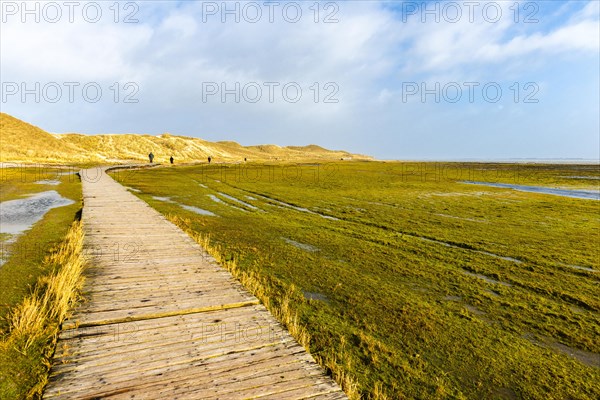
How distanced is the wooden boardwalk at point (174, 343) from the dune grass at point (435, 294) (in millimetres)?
861

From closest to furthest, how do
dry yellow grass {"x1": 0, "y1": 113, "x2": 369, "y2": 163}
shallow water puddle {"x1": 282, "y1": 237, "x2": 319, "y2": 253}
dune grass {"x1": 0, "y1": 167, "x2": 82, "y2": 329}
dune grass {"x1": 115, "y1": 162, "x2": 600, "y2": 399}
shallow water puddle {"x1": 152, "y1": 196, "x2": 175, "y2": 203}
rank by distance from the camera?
dune grass {"x1": 115, "y1": 162, "x2": 600, "y2": 399} → dune grass {"x1": 0, "y1": 167, "x2": 82, "y2": 329} → shallow water puddle {"x1": 282, "y1": 237, "x2": 319, "y2": 253} → shallow water puddle {"x1": 152, "y1": 196, "x2": 175, "y2": 203} → dry yellow grass {"x1": 0, "y1": 113, "x2": 369, "y2": 163}

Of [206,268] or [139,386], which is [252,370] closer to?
[139,386]


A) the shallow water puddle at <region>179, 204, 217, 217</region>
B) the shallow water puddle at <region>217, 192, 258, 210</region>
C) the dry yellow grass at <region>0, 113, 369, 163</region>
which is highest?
the dry yellow grass at <region>0, 113, 369, 163</region>

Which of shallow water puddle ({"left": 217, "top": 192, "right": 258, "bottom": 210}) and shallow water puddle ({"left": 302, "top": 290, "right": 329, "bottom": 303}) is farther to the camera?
shallow water puddle ({"left": 217, "top": 192, "right": 258, "bottom": 210})

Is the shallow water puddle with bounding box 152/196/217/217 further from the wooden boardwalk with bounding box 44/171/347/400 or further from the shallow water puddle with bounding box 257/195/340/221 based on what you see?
the wooden boardwalk with bounding box 44/171/347/400

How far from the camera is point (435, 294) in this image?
8539mm

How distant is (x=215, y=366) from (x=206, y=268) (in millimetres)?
4249

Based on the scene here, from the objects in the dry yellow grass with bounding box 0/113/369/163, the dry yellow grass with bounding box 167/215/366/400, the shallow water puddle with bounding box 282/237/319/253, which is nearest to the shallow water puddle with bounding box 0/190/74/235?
the dry yellow grass with bounding box 167/215/366/400

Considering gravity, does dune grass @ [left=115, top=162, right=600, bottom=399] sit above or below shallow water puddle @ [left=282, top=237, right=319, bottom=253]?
below

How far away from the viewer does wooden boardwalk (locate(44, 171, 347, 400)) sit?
3811mm

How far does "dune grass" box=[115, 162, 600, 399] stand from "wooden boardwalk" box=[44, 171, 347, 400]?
2.83 ft

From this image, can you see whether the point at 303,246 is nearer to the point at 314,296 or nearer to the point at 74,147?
the point at 314,296

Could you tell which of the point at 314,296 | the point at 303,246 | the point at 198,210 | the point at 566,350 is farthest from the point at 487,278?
the point at 198,210

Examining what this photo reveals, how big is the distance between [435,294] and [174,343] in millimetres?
6949
